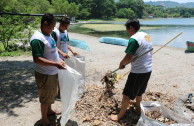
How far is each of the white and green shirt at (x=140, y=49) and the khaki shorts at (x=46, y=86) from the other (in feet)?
4.51

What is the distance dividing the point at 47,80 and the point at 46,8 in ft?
232

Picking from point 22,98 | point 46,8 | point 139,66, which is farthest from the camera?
point 46,8

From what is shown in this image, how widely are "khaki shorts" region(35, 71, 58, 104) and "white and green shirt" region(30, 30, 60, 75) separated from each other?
0.08 meters

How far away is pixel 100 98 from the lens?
4043mm

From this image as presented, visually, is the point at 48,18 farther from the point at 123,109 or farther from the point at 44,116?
the point at 123,109

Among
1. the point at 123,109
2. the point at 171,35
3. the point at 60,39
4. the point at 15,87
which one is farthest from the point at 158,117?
the point at 171,35

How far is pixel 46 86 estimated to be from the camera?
2725 millimetres

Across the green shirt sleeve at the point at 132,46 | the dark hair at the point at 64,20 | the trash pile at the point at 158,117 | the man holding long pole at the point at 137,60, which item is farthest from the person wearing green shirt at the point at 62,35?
the trash pile at the point at 158,117

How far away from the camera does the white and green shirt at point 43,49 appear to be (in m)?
2.39

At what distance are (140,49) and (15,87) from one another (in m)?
3.87

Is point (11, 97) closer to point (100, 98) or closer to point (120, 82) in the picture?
point (100, 98)

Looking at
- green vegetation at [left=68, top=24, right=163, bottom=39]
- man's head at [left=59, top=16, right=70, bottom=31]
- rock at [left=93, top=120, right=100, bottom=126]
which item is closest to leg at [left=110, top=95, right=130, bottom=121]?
rock at [left=93, top=120, right=100, bottom=126]

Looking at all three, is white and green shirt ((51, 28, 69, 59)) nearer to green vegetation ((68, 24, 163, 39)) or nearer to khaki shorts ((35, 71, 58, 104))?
khaki shorts ((35, 71, 58, 104))

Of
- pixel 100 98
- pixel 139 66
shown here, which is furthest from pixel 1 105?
pixel 139 66
